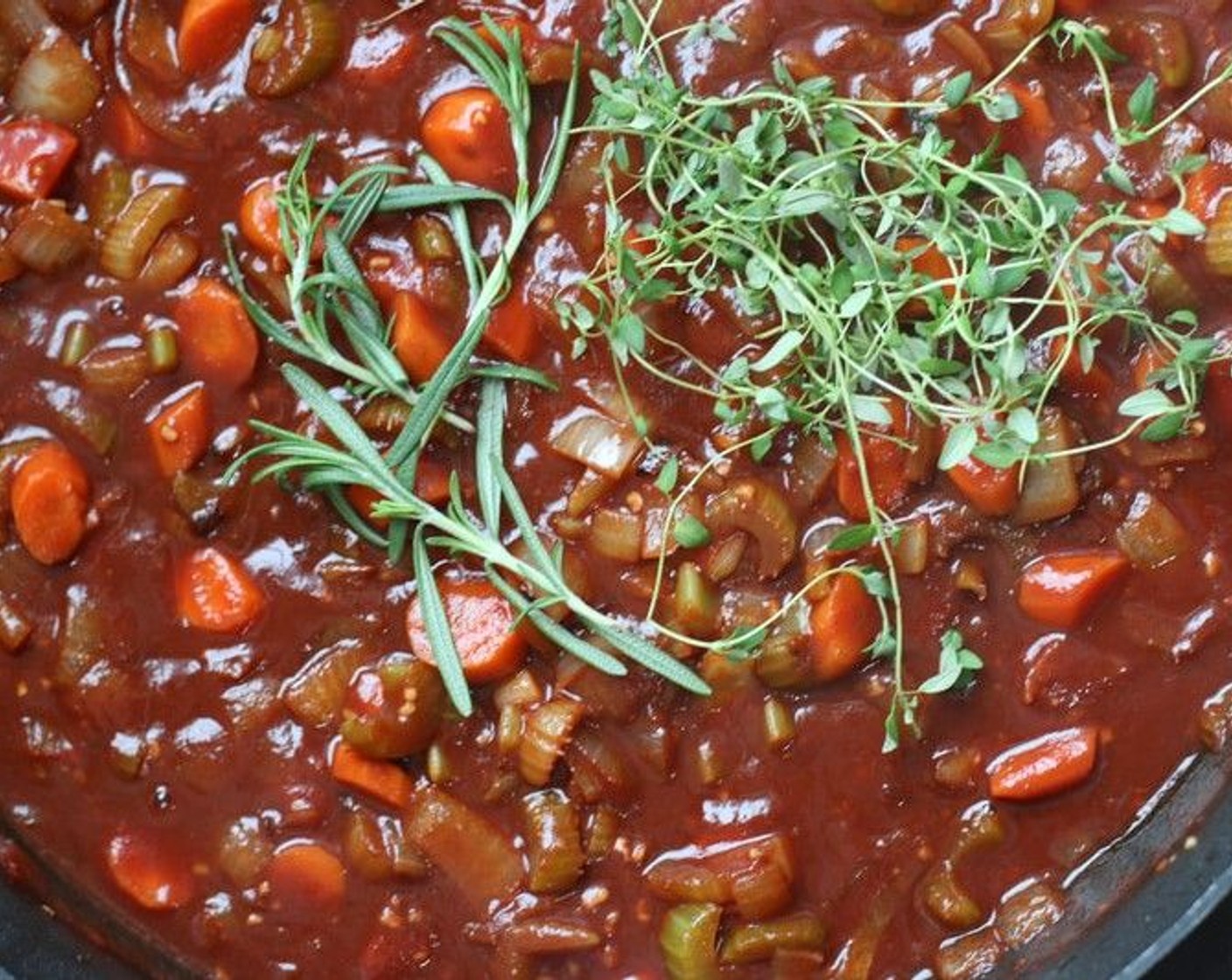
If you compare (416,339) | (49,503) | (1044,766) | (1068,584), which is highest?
(416,339)

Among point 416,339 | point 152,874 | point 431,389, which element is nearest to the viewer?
point 431,389

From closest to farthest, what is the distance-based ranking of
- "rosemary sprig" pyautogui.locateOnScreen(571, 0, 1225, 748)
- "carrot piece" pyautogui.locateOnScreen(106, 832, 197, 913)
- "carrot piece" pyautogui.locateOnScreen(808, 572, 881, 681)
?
"rosemary sprig" pyautogui.locateOnScreen(571, 0, 1225, 748) < "carrot piece" pyautogui.locateOnScreen(808, 572, 881, 681) < "carrot piece" pyautogui.locateOnScreen(106, 832, 197, 913)

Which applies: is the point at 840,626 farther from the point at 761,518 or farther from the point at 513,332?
the point at 513,332

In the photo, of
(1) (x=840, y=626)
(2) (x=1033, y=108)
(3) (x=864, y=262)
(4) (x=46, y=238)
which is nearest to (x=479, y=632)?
(1) (x=840, y=626)

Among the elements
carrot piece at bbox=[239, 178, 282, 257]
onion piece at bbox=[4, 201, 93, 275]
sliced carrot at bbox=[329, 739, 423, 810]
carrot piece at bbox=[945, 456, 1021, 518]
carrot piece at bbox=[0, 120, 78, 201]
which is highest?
carrot piece at bbox=[0, 120, 78, 201]

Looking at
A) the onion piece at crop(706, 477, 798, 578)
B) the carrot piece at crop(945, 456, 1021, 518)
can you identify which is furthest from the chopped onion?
the onion piece at crop(706, 477, 798, 578)

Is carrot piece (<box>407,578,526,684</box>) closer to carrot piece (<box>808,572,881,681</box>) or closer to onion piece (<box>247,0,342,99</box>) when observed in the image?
carrot piece (<box>808,572,881,681</box>)
